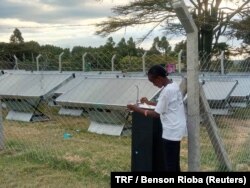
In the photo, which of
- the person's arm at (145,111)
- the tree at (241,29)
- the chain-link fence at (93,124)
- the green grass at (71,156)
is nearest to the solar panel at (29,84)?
the chain-link fence at (93,124)

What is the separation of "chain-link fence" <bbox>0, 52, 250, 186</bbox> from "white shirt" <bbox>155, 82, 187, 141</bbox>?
1.22 ft

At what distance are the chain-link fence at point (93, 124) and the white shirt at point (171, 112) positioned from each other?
0.37 meters

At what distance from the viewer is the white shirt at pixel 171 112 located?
12.7 ft

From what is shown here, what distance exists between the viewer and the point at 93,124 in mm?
9812

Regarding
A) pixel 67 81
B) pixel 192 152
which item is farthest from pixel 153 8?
pixel 192 152

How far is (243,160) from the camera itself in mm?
6164

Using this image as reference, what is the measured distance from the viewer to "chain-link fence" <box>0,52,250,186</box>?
5805 millimetres

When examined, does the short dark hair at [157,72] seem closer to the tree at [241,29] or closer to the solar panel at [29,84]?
the solar panel at [29,84]

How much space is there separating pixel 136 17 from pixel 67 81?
14.7m

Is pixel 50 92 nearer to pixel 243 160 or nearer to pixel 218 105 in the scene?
pixel 218 105

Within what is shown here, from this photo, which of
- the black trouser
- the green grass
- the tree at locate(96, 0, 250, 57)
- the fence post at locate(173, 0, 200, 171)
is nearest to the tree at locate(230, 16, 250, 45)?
the tree at locate(96, 0, 250, 57)

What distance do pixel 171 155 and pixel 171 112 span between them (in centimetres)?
42

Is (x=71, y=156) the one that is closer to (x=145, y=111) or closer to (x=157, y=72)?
(x=145, y=111)

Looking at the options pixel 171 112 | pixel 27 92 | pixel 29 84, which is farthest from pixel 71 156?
pixel 29 84
